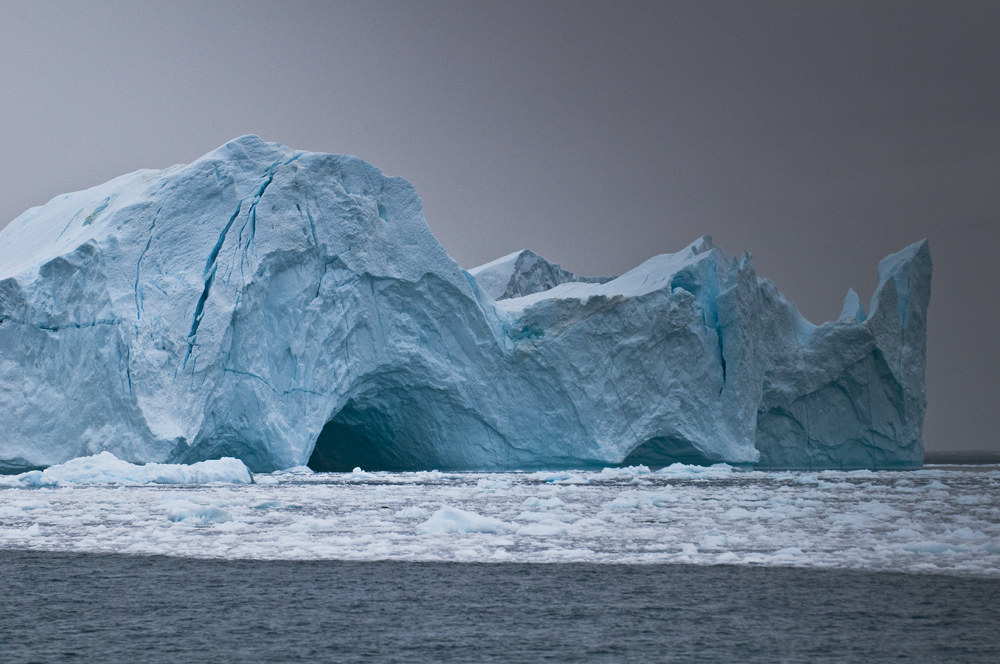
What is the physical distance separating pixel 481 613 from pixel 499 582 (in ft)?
2.98

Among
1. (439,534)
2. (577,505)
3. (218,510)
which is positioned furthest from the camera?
(577,505)

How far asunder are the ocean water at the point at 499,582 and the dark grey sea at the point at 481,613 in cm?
2

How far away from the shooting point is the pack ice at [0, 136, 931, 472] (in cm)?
1597

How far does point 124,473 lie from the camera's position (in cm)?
1408

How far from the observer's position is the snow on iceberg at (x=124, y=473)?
13.6 m

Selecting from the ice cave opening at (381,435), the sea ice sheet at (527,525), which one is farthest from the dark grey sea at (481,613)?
the ice cave opening at (381,435)

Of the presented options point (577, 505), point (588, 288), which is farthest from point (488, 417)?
point (577, 505)

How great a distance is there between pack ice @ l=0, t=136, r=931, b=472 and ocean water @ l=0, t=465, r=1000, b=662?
653cm

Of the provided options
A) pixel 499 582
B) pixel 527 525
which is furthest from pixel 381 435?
pixel 499 582

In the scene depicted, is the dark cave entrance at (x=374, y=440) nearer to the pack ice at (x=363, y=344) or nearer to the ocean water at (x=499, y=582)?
the pack ice at (x=363, y=344)

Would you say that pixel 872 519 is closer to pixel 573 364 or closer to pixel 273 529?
pixel 273 529

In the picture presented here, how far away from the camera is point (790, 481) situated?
15672 millimetres

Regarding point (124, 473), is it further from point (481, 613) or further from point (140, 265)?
point (481, 613)

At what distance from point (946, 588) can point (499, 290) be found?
23927 millimetres
